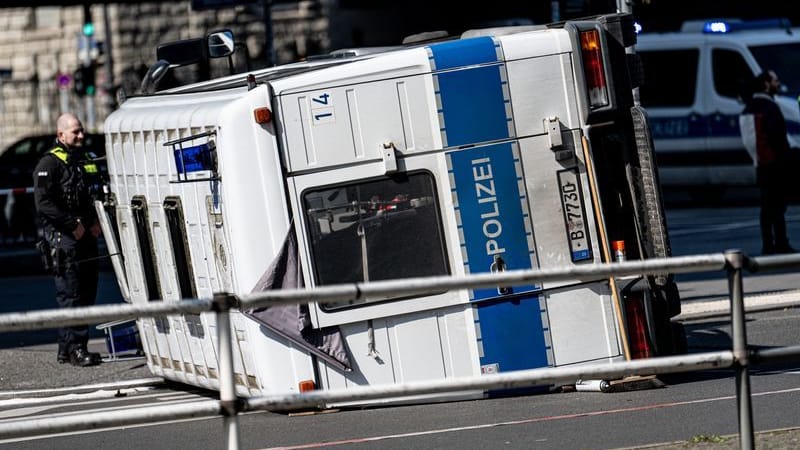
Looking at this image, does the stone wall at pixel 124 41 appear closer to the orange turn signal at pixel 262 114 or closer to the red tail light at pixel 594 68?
the red tail light at pixel 594 68

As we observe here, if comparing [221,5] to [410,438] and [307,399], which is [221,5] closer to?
[410,438]

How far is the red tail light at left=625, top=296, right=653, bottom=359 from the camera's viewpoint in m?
9.45

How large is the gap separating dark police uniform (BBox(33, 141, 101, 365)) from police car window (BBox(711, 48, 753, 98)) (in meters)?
13.2

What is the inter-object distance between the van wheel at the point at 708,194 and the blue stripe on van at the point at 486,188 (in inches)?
604

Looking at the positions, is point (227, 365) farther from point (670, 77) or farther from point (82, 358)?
point (670, 77)

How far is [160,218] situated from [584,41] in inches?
→ 117

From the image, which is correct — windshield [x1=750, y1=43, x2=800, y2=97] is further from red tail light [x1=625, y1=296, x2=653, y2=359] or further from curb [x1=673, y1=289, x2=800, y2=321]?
red tail light [x1=625, y1=296, x2=653, y2=359]

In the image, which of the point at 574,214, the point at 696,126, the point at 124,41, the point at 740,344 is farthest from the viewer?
the point at 124,41

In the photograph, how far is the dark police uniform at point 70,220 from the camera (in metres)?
12.3

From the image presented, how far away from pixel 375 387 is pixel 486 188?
3.47 m

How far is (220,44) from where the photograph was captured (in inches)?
465

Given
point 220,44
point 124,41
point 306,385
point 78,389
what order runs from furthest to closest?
point 124,41
point 220,44
point 78,389
point 306,385

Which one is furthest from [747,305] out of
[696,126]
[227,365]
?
[696,126]

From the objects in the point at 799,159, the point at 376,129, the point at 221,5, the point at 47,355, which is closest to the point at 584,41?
the point at 376,129
